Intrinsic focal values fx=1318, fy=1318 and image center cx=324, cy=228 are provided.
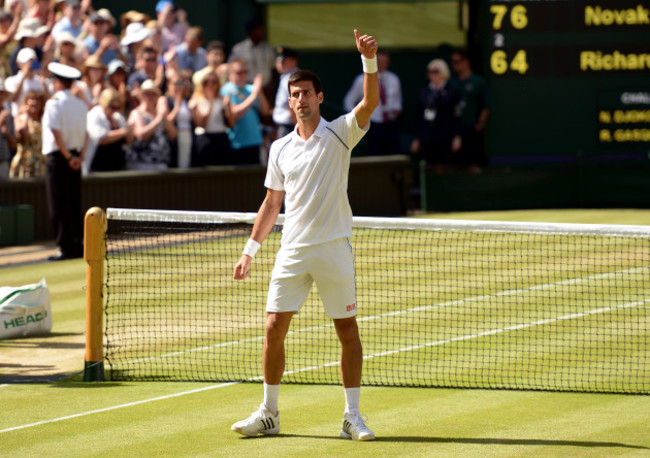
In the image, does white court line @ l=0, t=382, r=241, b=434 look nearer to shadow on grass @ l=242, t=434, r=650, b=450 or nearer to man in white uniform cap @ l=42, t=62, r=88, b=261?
shadow on grass @ l=242, t=434, r=650, b=450

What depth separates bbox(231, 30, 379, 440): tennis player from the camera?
25.6 ft

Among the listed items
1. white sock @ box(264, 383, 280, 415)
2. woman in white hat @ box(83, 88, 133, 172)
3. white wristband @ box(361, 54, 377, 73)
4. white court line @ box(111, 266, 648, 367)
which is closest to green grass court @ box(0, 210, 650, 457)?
white sock @ box(264, 383, 280, 415)

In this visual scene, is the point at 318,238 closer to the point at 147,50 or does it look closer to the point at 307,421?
the point at 307,421

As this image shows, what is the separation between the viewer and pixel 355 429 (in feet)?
25.5

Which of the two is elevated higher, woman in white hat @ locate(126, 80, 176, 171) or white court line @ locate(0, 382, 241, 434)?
woman in white hat @ locate(126, 80, 176, 171)

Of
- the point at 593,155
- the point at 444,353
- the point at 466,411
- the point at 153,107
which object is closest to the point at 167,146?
the point at 153,107

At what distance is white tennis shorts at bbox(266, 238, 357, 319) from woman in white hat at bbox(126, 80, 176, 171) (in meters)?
10.8

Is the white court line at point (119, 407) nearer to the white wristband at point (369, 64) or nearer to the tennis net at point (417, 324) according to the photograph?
the tennis net at point (417, 324)

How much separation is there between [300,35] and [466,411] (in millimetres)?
15387

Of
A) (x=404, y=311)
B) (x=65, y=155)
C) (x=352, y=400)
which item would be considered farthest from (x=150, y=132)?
(x=352, y=400)

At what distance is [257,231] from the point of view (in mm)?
8078

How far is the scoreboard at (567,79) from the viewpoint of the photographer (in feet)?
67.4

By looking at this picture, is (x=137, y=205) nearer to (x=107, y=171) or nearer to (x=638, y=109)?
(x=107, y=171)

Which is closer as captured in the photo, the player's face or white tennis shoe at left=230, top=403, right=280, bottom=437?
the player's face
